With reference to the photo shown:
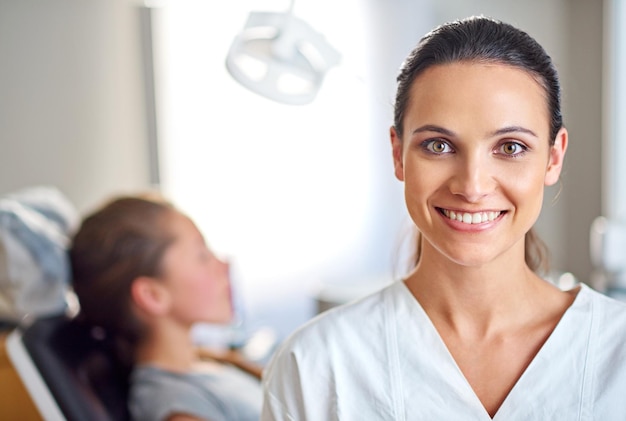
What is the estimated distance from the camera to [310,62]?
108cm

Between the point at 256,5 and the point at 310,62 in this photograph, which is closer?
the point at 310,62

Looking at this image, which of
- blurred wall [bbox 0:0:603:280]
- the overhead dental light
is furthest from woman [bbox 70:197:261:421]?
A: blurred wall [bbox 0:0:603:280]

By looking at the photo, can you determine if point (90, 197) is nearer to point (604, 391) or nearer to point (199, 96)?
point (199, 96)

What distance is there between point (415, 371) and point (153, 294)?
72cm

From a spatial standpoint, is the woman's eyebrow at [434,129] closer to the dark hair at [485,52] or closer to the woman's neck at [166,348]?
the dark hair at [485,52]

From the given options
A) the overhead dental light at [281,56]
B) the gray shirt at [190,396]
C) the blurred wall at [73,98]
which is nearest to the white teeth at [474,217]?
the overhead dental light at [281,56]

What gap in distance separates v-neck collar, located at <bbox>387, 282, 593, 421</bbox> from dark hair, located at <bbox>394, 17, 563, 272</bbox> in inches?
9.0

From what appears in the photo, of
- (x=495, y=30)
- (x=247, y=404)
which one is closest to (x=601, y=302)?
(x=495, y=30)

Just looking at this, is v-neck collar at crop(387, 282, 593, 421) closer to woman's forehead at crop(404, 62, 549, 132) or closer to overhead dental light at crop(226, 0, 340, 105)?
woman's forehead at crop(404, 62, 549, 132)

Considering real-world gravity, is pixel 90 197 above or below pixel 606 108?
below

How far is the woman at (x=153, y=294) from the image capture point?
142cm

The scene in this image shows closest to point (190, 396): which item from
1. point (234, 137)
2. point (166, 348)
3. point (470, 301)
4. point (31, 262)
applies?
point (166, 348)

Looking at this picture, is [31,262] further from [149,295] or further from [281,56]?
[281,56]

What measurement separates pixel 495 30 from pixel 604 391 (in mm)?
430
